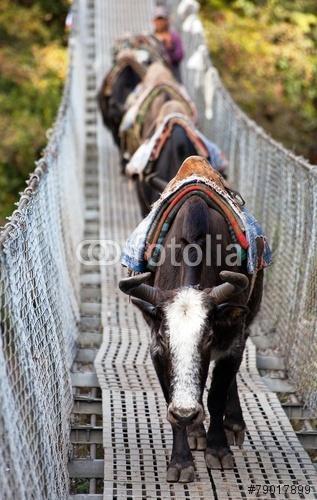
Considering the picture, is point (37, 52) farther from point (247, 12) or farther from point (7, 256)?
point (7, 256)

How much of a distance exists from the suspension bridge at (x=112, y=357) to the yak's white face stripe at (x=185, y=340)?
2.04 feet

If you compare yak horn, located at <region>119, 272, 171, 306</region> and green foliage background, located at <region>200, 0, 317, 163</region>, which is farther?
green foliage background, located at <region>200, 0, 317, 163</region>

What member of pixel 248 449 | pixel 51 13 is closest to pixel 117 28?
pixel 51 13

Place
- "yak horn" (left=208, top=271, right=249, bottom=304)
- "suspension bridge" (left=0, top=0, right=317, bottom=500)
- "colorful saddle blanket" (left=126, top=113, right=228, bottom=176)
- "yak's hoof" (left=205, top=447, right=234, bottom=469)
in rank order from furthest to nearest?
"colorful saddle blanket" (left=126, top=113, right=228, bottom=176), "yak's hoof" (left=205, top=447, right=234, bottom=469), "yak horn" (left=208, top=271, right=249, bottom=304), "suspension bridge" (left=0, top=0, right=317, bottom=500)

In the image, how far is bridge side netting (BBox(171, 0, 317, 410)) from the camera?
22.7 feet

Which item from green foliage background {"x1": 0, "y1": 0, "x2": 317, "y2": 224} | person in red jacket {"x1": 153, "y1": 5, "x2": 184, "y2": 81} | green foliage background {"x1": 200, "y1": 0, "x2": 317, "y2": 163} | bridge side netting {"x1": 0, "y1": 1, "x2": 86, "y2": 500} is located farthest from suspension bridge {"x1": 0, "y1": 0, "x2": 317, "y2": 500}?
green foliage background {"x1": 200, "y1": 0, "x2": 317, "y2": 163}

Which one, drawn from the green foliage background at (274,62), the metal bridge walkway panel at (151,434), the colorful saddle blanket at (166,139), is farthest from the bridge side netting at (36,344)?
the green foliage background at (274,62)

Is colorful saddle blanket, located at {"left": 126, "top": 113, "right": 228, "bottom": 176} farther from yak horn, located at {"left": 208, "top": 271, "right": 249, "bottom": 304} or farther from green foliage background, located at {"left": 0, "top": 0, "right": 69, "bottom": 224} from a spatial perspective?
green foliage background, located at {"left": 0, "top": 0, "right": 69, "bottom": 224}

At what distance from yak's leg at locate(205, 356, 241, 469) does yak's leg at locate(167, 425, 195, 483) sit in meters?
0.25

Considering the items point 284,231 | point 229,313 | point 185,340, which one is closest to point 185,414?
point 185,340

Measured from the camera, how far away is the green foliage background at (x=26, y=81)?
54.6ft

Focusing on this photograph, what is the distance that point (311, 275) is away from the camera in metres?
6.90

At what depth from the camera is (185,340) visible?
17.1 feet

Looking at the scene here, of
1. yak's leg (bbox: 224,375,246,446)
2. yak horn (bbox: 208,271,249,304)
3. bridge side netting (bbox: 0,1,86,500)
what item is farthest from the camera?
yak's leg (bbox: 224,375,246,446)
